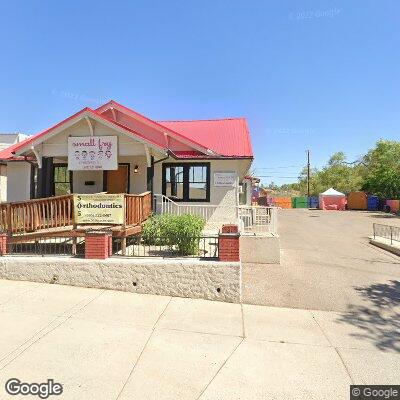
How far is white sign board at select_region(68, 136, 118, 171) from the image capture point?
34.8 feet

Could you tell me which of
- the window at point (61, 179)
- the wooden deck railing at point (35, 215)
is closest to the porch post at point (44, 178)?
the window at point (61, 179)

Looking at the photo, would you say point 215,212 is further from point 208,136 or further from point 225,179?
point 208,136

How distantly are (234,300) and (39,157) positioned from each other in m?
8.56

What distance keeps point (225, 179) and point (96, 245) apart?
6.39 metres

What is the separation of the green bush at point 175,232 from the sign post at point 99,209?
43.1 inches

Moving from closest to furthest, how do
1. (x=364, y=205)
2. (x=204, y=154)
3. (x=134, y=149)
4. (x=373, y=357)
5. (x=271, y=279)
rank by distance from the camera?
(x=373, y=357) → (x=271, y=279) → (x=134, y=149) → (x=204, y=154) → (x=364, y=205)

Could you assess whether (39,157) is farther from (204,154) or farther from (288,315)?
(288,315)

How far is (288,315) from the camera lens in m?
6.38

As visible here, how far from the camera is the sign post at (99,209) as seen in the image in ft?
27.0

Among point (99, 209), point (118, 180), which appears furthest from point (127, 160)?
point (99, 209)

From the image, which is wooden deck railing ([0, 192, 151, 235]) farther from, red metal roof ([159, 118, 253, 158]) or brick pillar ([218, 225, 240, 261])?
red metal roof ([159, 118, 253, 158])

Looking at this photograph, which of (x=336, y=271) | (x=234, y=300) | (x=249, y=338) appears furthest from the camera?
(x=336, y=271)

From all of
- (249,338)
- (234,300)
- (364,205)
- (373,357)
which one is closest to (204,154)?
(234,300)

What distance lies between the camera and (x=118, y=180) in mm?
13273
